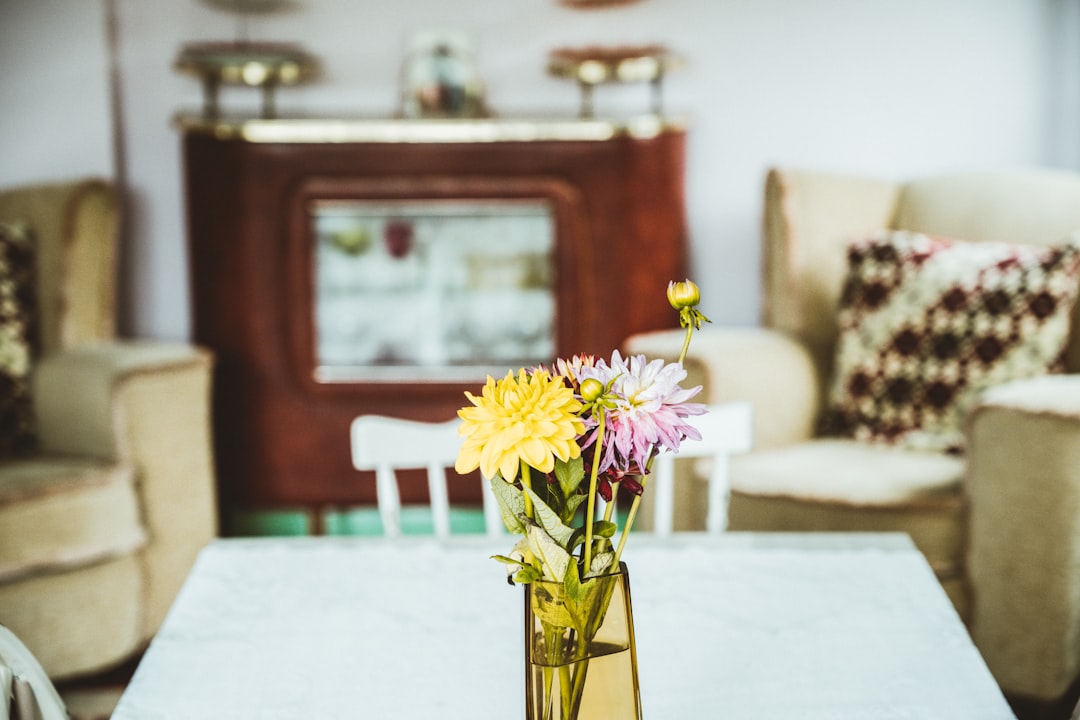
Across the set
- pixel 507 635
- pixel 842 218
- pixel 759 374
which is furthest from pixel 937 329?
pixel 507 635

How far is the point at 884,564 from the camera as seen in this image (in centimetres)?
101

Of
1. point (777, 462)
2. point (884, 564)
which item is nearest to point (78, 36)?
point (777, 462)

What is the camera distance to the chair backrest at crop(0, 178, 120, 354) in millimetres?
2375

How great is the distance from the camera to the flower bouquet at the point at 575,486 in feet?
1.96

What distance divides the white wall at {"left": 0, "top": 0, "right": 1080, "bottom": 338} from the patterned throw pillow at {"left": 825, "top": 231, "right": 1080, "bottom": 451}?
2.30 feet

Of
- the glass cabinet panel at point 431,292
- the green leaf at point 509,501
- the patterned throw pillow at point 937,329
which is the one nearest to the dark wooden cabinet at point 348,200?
the glass cabinet panel at point 431,292

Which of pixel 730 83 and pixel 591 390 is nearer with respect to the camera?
pixel 591 390

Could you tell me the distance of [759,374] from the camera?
2.05 meters

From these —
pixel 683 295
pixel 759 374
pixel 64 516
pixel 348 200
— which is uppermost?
pixel 348 200

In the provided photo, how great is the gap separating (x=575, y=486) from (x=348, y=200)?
6.64 ft

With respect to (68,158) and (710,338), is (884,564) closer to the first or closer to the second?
(710,338)

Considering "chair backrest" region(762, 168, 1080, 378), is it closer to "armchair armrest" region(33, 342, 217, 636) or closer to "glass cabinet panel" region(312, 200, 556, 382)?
"glass cabinet panel" region(312, 200, 556, 382)

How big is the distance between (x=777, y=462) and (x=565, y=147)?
1037mm

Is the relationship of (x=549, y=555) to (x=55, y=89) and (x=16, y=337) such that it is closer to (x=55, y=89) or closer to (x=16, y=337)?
(x=16, y=337)
